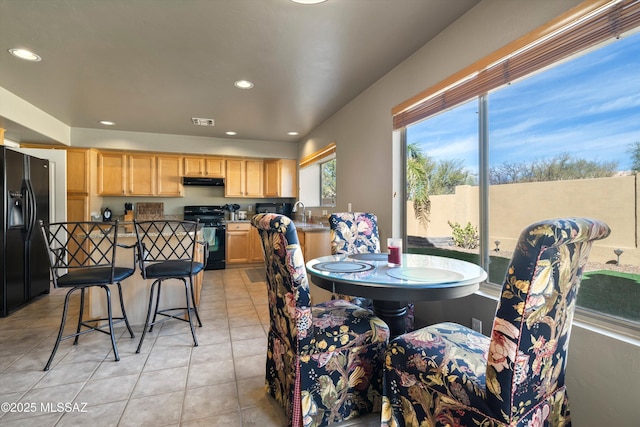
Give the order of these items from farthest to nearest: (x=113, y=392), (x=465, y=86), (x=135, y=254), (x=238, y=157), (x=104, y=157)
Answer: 1. (x=238, y=157)
2. (x=104, y=157)
3. (x=135, y=254)
4. (x=465, y=86)
5. (x=113, y=392)

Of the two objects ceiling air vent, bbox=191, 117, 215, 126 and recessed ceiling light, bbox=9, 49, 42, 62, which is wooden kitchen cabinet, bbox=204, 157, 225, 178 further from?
recessed ceiling light, bbox=9, 49, 42, 62

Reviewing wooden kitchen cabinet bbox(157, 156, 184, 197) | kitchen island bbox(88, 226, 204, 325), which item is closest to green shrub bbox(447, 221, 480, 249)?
kitchen island bbox(88, 226, 204, 325)

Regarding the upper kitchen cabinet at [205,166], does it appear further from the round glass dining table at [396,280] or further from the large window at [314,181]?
the round glass dining table at [396,280]

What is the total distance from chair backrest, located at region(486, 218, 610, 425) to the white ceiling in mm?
1649

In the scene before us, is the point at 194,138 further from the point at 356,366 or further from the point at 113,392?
the point at 356,366

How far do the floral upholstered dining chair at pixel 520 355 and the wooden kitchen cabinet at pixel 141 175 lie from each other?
532 centimetres

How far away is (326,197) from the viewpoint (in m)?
5.19

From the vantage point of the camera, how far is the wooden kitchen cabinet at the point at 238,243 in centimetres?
559

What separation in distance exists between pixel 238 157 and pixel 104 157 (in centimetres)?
218

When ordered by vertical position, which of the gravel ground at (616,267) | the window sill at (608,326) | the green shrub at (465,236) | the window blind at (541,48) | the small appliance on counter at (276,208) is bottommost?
the window sill at (608,326)

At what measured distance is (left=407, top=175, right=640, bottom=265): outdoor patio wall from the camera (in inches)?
51.9

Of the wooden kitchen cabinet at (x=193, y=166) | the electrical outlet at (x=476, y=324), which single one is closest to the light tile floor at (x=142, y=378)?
the electrical outlet at (x=476, y=324)

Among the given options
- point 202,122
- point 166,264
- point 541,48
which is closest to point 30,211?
point 166,264

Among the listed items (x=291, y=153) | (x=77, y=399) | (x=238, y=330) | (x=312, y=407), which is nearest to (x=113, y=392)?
(x=77, y=399)
